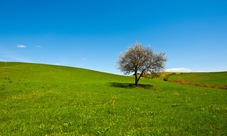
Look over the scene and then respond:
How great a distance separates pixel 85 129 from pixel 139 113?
593cm

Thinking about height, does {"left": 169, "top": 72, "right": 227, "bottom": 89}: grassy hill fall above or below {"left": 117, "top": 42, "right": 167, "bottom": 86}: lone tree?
below

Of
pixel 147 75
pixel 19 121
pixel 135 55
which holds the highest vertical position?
pixel 135 55

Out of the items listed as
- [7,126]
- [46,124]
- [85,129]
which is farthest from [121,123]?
[7,126]

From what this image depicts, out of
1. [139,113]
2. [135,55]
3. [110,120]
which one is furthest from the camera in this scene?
[135,55]

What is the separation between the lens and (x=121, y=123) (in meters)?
11.0

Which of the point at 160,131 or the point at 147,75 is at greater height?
the point at 147,75

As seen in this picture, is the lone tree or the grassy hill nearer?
the lone tree

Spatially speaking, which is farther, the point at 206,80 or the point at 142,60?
the point at 206,80

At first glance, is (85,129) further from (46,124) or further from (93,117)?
(46,124)

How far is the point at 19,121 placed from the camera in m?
11.2

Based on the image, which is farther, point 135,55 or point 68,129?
point 135,55

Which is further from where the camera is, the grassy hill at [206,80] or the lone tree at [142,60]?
the grassy hill at [206,80]

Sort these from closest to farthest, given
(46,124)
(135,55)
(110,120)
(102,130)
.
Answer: (102,130) < (46,124) < (110,120) < (135,55)

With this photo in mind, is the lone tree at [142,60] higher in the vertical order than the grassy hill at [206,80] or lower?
higher
